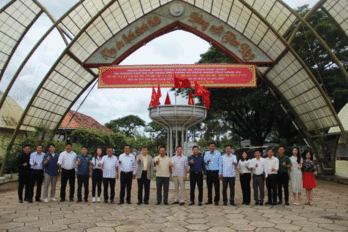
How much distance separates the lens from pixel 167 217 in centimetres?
570

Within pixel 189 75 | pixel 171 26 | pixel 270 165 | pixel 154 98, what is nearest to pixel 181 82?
pixel 189 75

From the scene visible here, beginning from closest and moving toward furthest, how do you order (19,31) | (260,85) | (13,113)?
(19,31), (13,113), (260,85)

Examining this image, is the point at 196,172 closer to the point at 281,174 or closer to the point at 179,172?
the point at 179,172

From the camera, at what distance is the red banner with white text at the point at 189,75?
14.5 meters

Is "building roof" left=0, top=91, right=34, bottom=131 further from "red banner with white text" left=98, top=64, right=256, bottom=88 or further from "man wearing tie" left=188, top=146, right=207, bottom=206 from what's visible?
"man wearing tie" left=188, top=146, right=207, bottom=206

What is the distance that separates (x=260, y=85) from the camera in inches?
876

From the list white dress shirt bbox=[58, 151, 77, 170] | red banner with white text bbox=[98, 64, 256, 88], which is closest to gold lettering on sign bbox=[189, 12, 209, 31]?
red banner with white text bbox=[98, 64, 256, 88]

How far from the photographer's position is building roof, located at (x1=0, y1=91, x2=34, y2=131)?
1779 cm

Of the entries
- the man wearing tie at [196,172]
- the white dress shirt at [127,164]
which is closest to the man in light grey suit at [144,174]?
the white dress shirt at [127,164]

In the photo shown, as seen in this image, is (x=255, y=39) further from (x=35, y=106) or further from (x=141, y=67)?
(x=35, y=106)

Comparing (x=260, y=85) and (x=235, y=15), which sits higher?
(x=235, y=15)

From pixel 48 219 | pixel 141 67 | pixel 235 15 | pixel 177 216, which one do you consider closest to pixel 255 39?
pixel 235 15

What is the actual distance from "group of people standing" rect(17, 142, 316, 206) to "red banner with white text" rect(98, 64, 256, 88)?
7.60 meters

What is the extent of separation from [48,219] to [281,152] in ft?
20.0
